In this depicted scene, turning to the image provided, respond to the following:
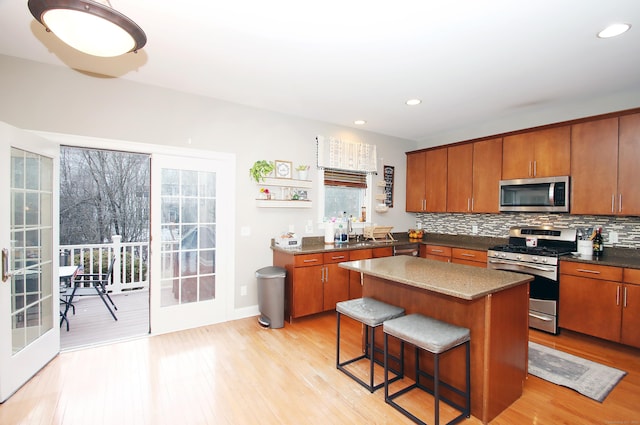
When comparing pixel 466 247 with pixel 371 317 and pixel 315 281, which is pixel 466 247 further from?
pixel 371 317

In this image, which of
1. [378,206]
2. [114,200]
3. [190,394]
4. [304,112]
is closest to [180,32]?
[304,112]

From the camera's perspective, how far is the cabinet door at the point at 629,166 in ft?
10.4

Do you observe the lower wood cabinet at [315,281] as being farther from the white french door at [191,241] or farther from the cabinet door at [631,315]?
the cabinet door at [631,315]

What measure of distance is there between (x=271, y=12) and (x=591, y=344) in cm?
432

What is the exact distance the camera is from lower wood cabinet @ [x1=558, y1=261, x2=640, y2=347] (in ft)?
9.71

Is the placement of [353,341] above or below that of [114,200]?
below

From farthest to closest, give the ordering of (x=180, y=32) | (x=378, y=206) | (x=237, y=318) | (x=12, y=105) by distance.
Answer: (x=378, y=206)
(x=237, y=318)
(x=12, y=105)
(x=180, y=32)

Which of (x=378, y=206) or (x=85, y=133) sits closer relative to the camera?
(x=85, y=133)

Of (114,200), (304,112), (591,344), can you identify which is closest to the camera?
(591,344)

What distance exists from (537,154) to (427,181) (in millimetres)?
1645

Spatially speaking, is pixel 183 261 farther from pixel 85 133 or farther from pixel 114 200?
pixel 114 200

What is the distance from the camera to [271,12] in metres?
2.02

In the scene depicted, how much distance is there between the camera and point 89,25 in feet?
4.66

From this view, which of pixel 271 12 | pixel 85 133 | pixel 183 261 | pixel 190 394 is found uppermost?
pixel 271 12
